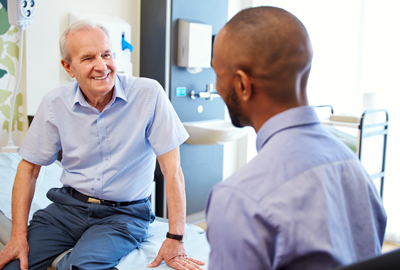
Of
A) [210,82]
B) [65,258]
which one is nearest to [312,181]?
[65,258]

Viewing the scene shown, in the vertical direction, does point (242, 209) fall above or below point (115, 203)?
above

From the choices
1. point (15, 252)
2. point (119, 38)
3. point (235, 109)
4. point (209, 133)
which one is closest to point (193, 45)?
point (119, 38)

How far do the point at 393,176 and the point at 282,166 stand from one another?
2371mm

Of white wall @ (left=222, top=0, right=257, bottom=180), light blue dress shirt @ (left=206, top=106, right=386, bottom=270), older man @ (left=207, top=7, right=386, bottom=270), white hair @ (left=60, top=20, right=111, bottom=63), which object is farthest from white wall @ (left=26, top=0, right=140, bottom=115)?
light blue dress shirt @ (left=206, top=106, right=386, bottom=270)

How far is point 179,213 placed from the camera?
4.76 ft

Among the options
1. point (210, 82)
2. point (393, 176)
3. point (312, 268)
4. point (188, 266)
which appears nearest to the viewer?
point (312, 268)

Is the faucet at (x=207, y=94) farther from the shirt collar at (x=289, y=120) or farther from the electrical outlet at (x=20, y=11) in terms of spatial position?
the shirt collar at (x=289, y=120)

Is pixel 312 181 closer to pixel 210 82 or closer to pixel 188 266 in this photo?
pixel 188 266

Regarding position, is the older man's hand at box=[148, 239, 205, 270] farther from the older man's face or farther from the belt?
the older man's face

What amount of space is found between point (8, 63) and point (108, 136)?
124cm

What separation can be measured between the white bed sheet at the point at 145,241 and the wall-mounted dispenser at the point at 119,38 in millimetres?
948

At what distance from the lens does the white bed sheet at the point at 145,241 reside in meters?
1.40

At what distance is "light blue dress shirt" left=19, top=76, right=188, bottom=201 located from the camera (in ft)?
4.93

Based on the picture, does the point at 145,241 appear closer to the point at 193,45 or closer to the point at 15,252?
the point at 15,252
